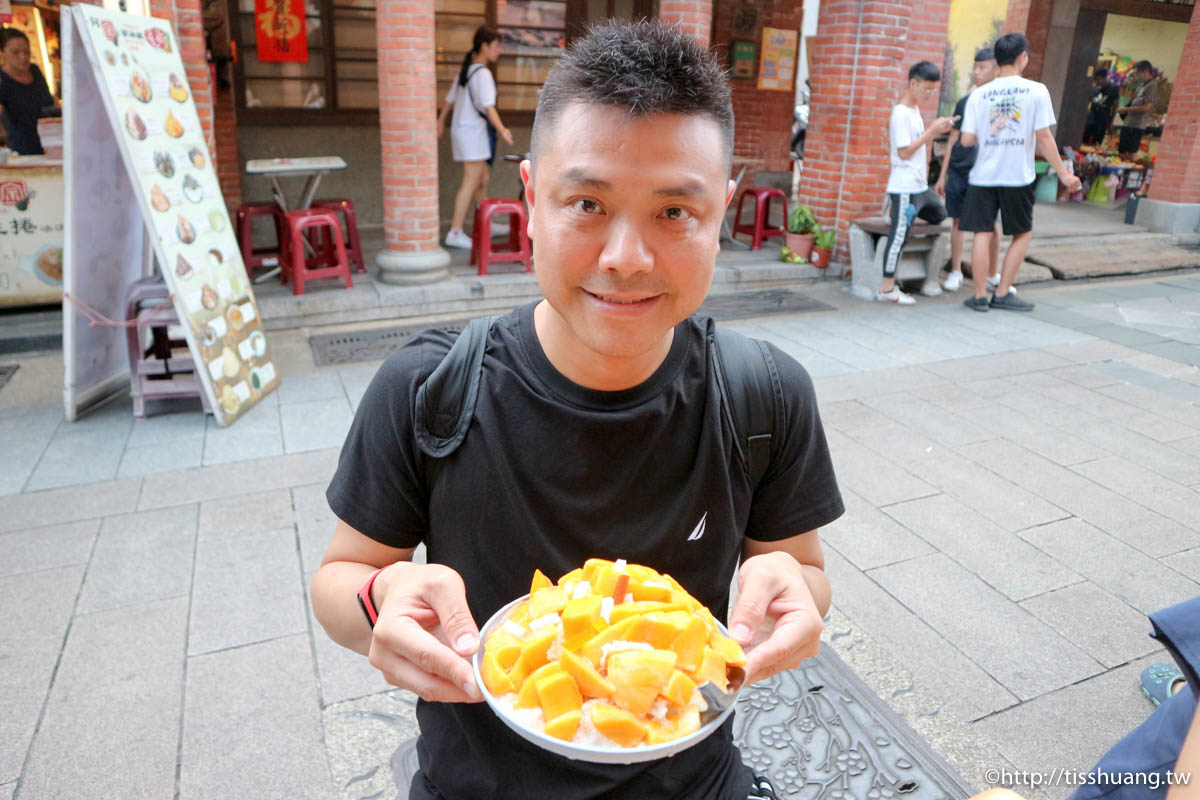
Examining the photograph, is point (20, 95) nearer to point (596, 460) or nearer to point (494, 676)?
point (596, 460)

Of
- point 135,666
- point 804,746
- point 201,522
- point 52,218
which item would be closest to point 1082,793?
point 804,746

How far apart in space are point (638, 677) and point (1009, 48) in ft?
24.9

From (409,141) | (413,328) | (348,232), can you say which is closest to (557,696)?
(413,328)

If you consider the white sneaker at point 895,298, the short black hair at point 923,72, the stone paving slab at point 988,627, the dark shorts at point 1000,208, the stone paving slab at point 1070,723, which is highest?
the short black hair at point 923,72

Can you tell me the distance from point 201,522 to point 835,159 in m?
6.92

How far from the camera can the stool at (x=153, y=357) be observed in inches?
185

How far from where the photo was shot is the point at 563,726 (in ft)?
3.40

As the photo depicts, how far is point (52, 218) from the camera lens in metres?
6.54

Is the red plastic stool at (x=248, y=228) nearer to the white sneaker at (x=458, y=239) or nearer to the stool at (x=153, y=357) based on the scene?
→ the white sneaker at (x=458, y=239)

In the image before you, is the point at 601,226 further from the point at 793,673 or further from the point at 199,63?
the point at 199,63

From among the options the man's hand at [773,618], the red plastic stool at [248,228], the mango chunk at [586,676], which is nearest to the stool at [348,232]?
the red plastic stool at [248,228]

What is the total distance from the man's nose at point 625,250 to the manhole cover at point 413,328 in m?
3.72

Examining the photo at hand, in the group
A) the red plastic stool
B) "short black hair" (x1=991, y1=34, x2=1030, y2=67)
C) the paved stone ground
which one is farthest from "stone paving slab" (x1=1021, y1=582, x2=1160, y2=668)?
the red plastic stool

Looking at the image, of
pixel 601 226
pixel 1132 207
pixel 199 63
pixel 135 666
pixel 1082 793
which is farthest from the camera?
pixel 1132 207
